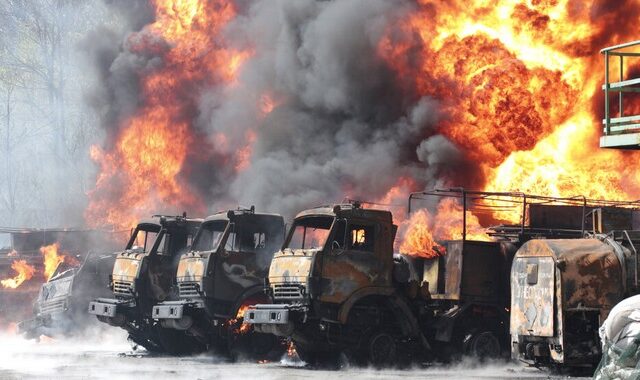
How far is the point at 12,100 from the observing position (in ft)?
209

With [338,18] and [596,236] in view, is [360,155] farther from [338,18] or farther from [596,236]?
[596,236]

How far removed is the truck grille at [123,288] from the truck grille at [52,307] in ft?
10.4

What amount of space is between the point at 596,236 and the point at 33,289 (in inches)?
867

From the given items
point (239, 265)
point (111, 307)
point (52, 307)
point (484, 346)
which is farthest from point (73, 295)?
point (484, 346)

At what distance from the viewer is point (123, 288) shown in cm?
2566

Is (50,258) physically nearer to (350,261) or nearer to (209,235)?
(209,235)

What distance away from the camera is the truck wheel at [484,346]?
20.5 metres

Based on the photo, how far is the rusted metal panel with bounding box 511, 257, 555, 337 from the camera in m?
17.7

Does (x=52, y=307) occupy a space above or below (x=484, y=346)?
above

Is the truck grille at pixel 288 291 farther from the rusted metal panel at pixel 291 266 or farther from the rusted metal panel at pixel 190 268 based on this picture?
the rusted metal panel at pixel 190 268

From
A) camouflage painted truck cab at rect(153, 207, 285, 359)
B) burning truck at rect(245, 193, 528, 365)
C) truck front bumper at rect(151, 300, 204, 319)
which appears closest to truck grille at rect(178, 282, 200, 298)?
camouflage painted truck cab at rect(153, 207, 285, 359)

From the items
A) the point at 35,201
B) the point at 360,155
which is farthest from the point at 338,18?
the point at 35,201

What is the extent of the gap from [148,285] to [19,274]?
38.7ft

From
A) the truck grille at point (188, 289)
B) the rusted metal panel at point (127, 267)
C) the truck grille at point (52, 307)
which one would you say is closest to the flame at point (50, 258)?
the truck grille at point (52, 307)
